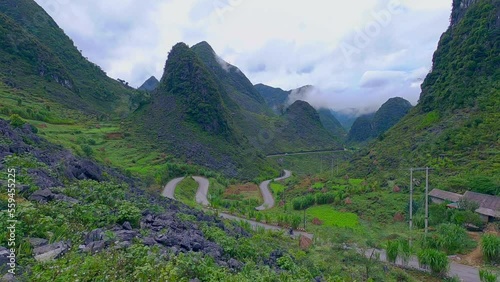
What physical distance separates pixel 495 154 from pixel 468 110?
48.4 feet

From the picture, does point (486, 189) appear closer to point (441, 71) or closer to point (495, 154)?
point (495, 154)

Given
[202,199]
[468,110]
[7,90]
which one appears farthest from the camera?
[7,90]

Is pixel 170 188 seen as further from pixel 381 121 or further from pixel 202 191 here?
pixel 381 121

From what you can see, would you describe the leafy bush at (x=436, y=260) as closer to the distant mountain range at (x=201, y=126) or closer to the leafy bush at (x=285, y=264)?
the leafy bush at (x=285, y=264)

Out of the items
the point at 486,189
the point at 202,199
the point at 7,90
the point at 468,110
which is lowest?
the point at 202,199

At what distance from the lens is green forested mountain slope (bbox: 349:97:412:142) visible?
5999 inches

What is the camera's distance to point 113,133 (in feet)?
203

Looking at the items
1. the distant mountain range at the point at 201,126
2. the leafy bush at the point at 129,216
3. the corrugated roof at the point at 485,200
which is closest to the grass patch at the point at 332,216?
the corrugated roof at the point at 485,200

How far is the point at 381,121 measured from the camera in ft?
505

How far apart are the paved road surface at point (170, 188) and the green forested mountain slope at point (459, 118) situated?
30.6 meters

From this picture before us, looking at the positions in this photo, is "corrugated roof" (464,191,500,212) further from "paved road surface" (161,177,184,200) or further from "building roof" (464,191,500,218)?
"paved road surface" (161,177,184,200)

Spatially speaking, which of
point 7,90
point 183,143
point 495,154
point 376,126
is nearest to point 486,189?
point 495,154

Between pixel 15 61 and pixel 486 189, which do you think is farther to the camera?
pixel 15 61

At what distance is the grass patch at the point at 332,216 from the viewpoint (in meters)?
32.0
